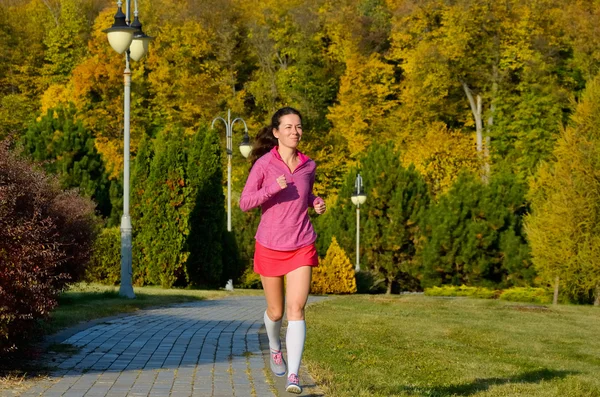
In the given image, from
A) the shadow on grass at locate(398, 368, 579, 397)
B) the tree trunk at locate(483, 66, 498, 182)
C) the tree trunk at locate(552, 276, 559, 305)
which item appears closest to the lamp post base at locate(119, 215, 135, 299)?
the shadow on grass at locate(398, 368, 579, 397)

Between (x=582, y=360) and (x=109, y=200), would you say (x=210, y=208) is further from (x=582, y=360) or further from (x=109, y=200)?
(x=582, y=360)

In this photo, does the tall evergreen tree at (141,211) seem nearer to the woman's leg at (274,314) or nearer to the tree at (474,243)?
the tree at (474,243)

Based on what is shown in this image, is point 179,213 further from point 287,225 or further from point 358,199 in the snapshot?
Answer: point 287,225

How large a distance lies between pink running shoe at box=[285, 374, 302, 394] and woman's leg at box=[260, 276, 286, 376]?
1.94 ft

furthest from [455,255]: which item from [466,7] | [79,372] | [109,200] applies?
[79,372]

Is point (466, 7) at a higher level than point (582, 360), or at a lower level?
higher

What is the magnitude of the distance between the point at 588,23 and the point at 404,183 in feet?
53.9

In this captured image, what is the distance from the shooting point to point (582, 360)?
1560 centimetres

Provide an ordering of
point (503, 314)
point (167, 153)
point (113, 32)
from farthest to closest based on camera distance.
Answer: point (167, 153)
point (503, 314)
point (113, 32)

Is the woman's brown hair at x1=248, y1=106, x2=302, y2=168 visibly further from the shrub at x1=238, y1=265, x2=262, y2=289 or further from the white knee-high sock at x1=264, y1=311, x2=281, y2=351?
the shrub at x1=238, y1=265, x2=262, y2=289

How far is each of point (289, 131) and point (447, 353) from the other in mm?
6112

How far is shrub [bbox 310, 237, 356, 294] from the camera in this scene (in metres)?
38.9

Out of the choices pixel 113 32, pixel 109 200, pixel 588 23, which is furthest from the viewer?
pixel 588 23

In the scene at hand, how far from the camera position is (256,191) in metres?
8.43
